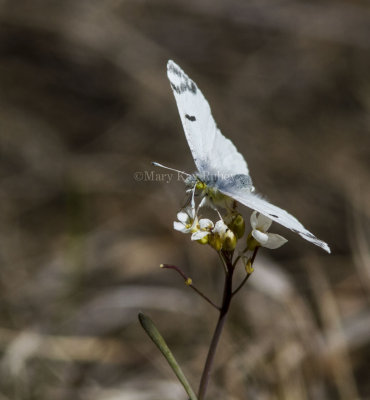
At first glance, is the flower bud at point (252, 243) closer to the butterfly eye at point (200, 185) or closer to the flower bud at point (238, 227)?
the flower bud at point (238, 227)

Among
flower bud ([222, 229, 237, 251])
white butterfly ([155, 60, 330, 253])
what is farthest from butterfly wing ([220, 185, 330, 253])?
flower bud ([222, 229, 237, 251])

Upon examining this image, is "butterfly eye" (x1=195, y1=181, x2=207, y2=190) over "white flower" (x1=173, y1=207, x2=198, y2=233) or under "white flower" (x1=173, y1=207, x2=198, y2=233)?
over

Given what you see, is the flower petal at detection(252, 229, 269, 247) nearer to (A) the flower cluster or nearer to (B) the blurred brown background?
(A) the flower cluster

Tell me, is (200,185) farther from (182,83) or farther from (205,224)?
(182,83)

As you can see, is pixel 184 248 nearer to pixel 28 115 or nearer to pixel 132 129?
pixel 132 129

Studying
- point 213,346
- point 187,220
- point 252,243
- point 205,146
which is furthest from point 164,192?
point 213,346

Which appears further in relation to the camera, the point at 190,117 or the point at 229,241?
the point at 190,117
